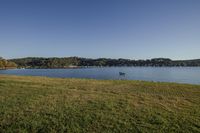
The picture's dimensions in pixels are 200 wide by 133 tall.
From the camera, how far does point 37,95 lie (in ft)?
42.7

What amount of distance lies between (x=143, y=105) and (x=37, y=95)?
650cm

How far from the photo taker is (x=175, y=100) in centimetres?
1293

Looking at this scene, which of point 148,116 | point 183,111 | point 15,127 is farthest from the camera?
point 183,111

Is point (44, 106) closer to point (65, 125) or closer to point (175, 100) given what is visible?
point (65, 125)

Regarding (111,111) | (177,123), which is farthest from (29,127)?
(177,123)

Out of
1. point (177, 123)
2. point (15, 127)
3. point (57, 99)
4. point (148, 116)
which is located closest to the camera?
point (15, 127)

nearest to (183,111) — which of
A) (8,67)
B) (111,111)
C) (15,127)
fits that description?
(111,111)

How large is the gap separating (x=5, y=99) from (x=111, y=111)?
6.25 meters

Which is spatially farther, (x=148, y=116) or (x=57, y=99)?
(x=57, y=99)

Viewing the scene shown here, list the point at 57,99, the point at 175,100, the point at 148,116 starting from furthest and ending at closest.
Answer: the point at 175,100 < the point at 57,99 < the point at 148,116

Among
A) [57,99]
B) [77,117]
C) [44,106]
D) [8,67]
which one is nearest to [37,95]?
[57,99]

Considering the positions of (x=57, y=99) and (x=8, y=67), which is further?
(x=8, y=67)

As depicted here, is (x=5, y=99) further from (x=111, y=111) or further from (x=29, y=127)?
(x=111, y=111)

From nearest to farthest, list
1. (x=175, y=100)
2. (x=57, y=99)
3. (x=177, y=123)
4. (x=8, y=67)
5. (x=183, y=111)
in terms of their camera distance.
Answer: (x=177, y=123) → (x=183, y=111) → (x=57, y=99) → (x=175, y=100) → (x=8, y=67)
